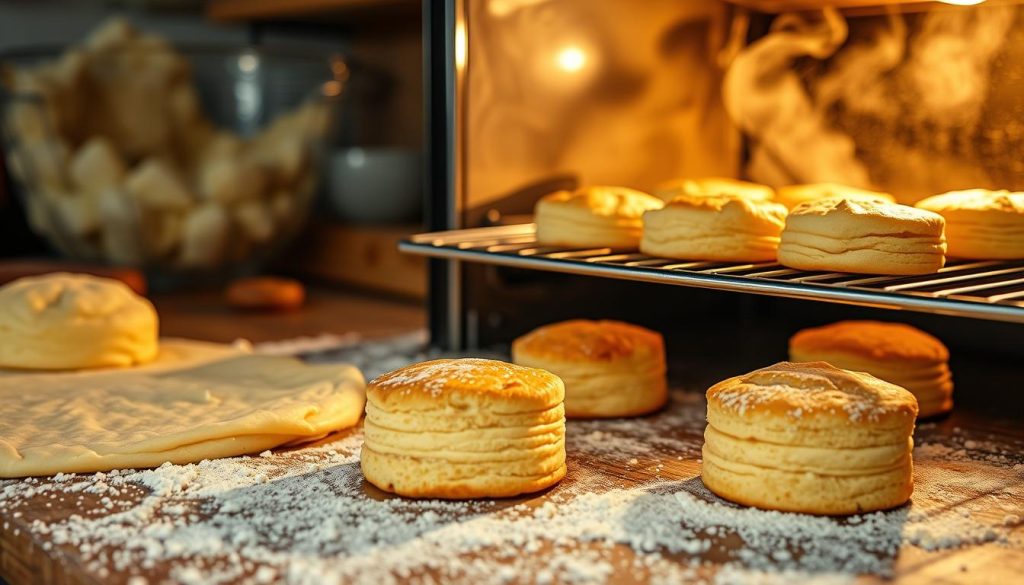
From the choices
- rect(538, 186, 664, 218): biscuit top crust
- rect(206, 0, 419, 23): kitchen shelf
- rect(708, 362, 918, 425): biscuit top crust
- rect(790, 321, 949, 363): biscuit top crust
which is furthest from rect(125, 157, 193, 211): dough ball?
rect(708, 362, 918, 425): biscuit top crust

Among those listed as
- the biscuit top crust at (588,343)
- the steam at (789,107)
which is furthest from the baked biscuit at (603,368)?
the steam at (789,107)

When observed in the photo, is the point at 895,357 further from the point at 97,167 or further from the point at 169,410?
the point at 97,167

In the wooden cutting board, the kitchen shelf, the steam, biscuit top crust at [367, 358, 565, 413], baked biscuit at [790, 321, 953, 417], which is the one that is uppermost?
the kitchen shelf

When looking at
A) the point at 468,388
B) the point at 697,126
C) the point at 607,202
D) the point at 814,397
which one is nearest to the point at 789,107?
the point at 697,126

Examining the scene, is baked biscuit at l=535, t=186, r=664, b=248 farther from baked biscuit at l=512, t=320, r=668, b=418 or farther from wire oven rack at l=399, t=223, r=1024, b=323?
baked biscuit at l=512, t=320, r=668, b=418

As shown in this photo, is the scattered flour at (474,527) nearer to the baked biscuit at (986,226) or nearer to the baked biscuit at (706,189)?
the baked biscuit at (986,226)

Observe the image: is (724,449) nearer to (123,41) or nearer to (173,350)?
(173,350)

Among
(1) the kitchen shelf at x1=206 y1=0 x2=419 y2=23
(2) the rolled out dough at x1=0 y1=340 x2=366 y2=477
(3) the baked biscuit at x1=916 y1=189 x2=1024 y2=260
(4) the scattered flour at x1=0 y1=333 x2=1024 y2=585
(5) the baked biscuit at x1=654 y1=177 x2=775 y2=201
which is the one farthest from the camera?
(1) the kitchen shelf at x1=206 y1=0 x2=419 y2=23
